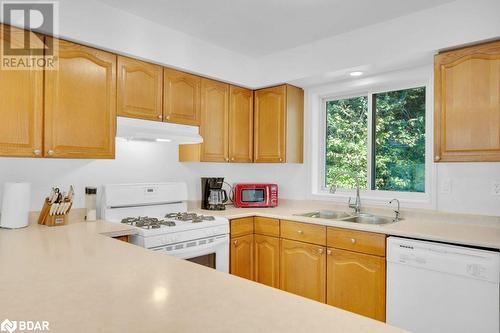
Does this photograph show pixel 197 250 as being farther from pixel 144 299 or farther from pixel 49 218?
pixel 144 299

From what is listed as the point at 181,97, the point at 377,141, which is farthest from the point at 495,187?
the point at 181,97

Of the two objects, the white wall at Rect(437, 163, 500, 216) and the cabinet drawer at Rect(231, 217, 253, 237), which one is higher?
the white wall at Rect(437, 163, 500, 216)

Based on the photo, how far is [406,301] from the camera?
2.16 metres

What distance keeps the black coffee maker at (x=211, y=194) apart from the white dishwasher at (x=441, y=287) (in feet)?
5.10

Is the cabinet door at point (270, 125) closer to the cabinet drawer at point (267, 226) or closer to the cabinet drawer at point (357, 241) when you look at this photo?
the cabinet drawer at point (267, 226)

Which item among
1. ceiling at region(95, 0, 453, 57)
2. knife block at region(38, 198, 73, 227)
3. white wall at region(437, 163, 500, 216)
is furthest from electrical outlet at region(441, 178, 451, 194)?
knife block at region(38, 198, 73, 227)

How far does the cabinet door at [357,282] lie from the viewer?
230 cm

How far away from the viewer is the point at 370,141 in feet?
10.3

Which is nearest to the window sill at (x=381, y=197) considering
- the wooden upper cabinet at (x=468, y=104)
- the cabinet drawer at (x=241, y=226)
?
the wooden upper cabinet at (x=468, y=104)

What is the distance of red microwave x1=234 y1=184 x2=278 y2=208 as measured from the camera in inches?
133

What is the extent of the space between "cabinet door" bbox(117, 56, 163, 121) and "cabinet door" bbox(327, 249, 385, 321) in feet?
5.85

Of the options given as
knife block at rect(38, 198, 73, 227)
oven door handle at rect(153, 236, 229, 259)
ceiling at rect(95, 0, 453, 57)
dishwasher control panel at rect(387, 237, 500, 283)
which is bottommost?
oven door handle at rect(153, 236, 229, 259)

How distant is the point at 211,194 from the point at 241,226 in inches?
18.2

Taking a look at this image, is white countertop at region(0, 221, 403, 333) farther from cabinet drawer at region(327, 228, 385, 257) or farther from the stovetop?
cabinet drawer at region(327, 228, 385, 257)
